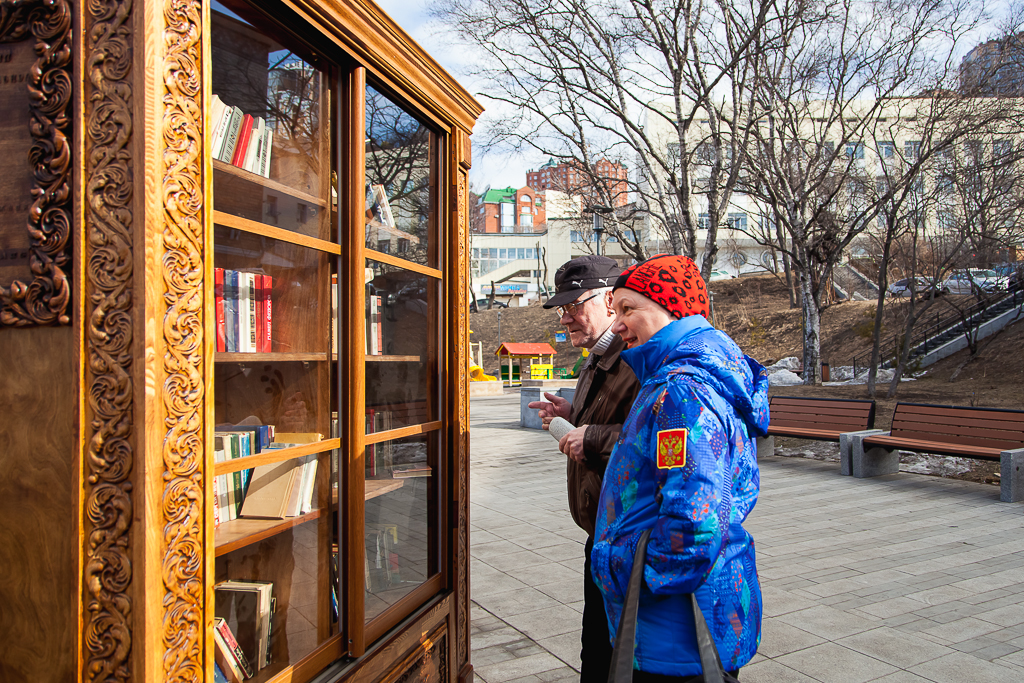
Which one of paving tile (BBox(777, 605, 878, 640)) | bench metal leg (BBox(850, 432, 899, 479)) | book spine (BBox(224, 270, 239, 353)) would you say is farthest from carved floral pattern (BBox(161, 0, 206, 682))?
bench metal leg (BBox(850, 432, 899, 479))

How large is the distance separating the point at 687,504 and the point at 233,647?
1398 millimetres

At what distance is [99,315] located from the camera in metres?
1.50

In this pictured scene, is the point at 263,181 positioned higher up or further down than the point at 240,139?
further down

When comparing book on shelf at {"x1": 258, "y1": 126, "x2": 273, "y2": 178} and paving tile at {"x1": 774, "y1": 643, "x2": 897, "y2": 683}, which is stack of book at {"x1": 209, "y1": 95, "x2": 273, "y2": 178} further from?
paving tile at {"x1": 774, "y1": 643, "x2": 897, "y2": 683}

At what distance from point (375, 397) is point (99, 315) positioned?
4.21ft

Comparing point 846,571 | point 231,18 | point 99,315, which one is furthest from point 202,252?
point 846,571

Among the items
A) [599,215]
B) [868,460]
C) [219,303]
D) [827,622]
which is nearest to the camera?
[219,303]

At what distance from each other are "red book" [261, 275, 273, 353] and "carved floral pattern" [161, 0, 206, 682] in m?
0.62

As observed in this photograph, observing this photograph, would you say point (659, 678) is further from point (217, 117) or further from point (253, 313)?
point (217, 117)

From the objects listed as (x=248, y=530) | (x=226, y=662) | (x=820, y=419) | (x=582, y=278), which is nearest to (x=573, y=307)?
(x=582, y=278)

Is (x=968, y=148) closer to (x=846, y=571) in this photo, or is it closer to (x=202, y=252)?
(x=846, y=571)

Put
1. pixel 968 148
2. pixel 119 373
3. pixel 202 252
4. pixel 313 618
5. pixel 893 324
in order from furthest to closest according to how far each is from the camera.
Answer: pixel 893 324 → pixel 968 148 → pixel 313 618 → pixel 202 252 → pixel 119 373

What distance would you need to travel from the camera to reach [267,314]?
2.30 metres

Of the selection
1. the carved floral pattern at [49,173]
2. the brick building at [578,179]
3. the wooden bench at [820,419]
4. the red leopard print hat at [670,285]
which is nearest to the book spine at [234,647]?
the carved floral pattern at [49,173]
